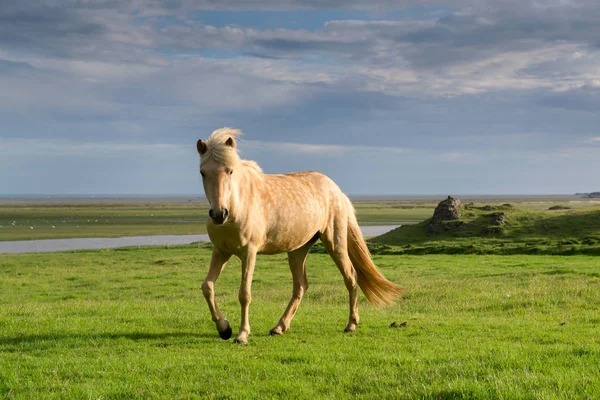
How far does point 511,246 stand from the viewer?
114ft

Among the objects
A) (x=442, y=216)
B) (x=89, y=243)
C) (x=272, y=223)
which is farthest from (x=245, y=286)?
(x=89, y=243)

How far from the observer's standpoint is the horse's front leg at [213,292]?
8766 mm

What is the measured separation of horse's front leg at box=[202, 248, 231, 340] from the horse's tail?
2.87 meters

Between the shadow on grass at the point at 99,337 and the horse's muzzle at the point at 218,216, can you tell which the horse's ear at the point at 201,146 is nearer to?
the horse's muzzle at the point at 218,216

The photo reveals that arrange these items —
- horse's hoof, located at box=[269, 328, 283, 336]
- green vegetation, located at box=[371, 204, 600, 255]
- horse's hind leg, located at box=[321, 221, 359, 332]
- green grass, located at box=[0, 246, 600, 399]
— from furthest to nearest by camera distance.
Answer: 1. green vegetation, located at box=[371, 204, 600, 255]
2. horse's hind leg, located at box=[321, 221, 359, 332]
3. horse's hoof, located at box=[269, 328, 283, 336]
4. green grass, located at box=[0, 246, 600, 399]

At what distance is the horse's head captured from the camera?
788cm

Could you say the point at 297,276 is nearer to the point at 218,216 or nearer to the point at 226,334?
the point at 226,334

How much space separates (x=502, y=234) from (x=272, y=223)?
33.3 meters

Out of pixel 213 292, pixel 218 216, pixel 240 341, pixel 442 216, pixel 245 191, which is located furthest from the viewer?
pixel 442 216

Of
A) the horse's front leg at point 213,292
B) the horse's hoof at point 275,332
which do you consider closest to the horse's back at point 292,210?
the horse's front leg at point 213,292

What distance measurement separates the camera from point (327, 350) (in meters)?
8.08

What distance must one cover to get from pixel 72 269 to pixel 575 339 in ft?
88.4

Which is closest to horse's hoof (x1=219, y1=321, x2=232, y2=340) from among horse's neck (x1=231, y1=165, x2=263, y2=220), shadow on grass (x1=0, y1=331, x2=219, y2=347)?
shadow on grass (x1=0, y1=331, x2=219, y2=347)

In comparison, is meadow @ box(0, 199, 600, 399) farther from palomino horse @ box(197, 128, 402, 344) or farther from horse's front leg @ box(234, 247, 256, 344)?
palomino horse @ box(197, 128, 402, 344)
